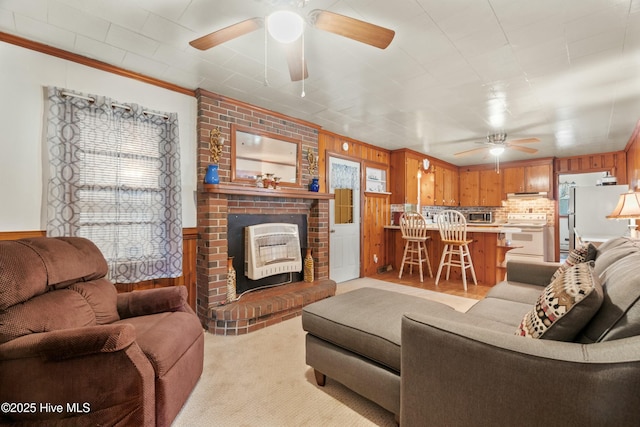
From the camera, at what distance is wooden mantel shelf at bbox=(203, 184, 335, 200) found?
2.77m

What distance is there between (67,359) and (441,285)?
4.35 meters

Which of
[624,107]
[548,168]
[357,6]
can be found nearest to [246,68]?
[357,6]

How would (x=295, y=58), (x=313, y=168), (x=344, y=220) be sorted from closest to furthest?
(x=295, y=58) → (x=313, y=168) → (x=344, y=220)

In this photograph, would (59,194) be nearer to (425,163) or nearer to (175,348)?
(175,348)

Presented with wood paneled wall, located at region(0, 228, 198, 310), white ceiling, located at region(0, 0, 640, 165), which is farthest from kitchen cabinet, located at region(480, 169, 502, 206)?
wood paneled wall, located at region(0, 228, 198, 310)

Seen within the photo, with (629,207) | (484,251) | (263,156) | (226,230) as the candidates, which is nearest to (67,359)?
(226,230)

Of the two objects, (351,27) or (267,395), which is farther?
(267,395)

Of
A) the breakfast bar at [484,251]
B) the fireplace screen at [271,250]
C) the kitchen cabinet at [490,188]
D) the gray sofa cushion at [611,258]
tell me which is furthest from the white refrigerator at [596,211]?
the fireplace screen at [271,250]

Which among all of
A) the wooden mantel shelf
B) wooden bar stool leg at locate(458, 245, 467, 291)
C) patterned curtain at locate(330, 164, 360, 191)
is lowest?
wooden bar stool leg at locate(458, 245, 467, 291)

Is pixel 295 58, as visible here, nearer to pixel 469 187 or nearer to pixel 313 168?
pixel 313 168

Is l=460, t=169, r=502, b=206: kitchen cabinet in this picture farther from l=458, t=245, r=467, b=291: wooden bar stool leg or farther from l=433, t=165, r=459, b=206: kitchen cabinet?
l=458, t=245, r=467, b=291: wooden bar stool leg

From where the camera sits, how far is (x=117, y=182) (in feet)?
8.02

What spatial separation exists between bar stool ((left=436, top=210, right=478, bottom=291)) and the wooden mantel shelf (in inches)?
71.3

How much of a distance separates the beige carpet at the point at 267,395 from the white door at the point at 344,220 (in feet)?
7.01
